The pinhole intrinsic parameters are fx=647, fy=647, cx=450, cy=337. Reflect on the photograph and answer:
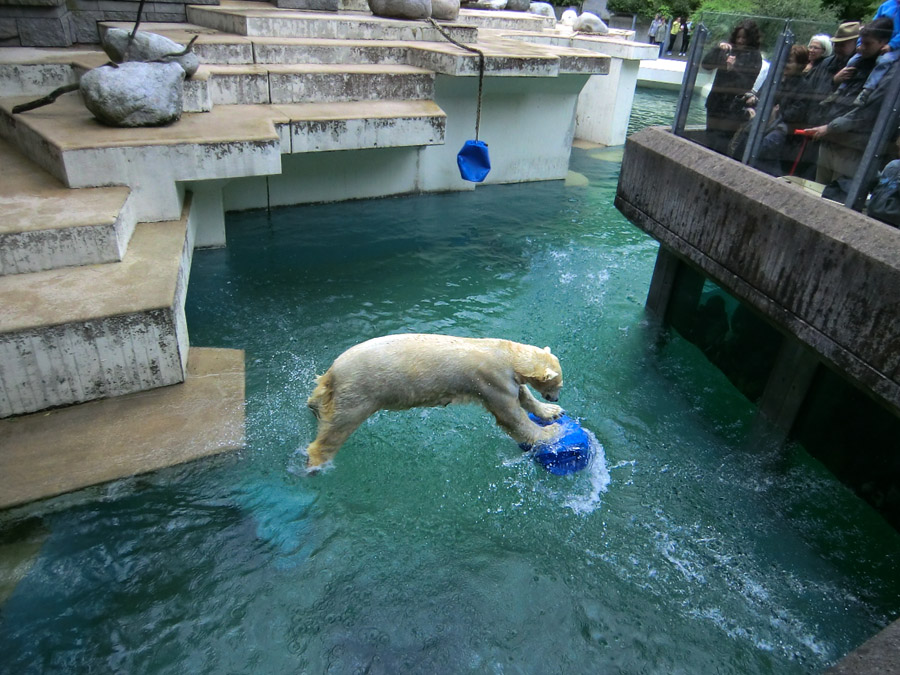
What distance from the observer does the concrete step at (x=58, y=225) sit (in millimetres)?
5020

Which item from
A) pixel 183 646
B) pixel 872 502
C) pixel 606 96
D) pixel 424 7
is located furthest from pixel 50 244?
pixel 606 96

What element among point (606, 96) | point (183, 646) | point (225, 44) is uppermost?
point (225, 44)

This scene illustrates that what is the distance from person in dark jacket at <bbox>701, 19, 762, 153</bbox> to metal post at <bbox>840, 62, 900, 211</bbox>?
51.9 inches

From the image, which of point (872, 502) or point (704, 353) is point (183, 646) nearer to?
point (872, 502)

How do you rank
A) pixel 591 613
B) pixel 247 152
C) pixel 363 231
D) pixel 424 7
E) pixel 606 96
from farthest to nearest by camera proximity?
pixel 606 96 < pixel 424 7 < pixel 363 231 < pixel 247 152 < pixel 591 613

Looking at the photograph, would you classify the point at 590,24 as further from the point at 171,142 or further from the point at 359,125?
the point at 171,142

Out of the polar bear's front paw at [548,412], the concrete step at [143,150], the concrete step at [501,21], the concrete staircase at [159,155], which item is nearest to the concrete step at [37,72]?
the concrete staircase at [159,155]

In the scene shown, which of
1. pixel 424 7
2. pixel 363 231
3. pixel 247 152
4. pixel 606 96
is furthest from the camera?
pixel 606 96

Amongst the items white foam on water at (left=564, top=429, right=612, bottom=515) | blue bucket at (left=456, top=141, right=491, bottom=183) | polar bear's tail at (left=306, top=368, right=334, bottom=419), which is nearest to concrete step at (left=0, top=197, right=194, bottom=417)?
polar bear's tail at (left=306, top=368, right=334, bottom=419)

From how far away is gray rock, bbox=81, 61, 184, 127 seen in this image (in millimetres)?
6258

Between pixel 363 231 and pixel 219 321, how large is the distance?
125 inches

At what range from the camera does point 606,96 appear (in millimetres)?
15180

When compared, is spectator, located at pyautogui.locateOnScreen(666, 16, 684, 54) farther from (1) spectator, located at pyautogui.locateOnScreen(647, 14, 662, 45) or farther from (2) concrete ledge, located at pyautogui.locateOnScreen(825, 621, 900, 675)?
(2) concrete ledge, located at pyautogui.locateOnScreen(825, 621, 900, 675)

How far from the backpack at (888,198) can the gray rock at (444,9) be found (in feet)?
31.4
